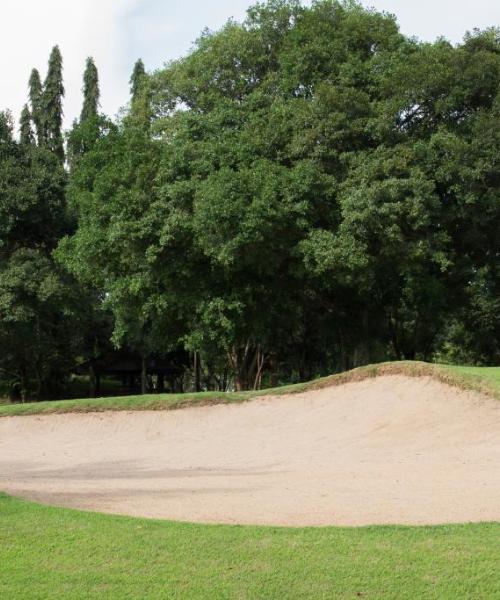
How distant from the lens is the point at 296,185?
23.5 m

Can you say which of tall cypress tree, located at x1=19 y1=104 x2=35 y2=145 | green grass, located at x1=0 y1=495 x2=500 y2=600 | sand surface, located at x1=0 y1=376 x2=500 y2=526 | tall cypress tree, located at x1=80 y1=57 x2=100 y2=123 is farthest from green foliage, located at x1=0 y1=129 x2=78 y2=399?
green grass, located at x1=0 y1=495 x2=500 y2=600

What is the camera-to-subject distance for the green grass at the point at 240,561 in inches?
205

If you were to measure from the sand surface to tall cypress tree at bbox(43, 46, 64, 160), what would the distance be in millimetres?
40643

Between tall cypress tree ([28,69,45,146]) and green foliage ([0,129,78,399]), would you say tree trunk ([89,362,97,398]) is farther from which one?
tall cypress tree ([28,69,45,146])

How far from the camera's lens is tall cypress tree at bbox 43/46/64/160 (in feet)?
184

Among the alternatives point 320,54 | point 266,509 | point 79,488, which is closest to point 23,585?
point 266,509

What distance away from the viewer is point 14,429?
19328 millimetres

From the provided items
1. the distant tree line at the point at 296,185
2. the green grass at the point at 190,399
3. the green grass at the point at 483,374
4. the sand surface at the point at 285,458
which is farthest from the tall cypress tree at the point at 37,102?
the green grass at the point at 483,374

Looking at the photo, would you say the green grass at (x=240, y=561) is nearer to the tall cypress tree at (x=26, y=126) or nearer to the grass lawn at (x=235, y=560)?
the grass lawn at (x=235, y=560)

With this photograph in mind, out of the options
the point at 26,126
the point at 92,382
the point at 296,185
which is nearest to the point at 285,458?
the point at 296,185

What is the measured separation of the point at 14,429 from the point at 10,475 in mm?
8069

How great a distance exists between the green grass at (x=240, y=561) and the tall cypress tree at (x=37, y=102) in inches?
2097

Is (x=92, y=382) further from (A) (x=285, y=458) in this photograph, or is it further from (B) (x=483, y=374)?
(A) (x=285, y=458)

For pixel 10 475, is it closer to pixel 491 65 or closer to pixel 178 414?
pixel 178 414
